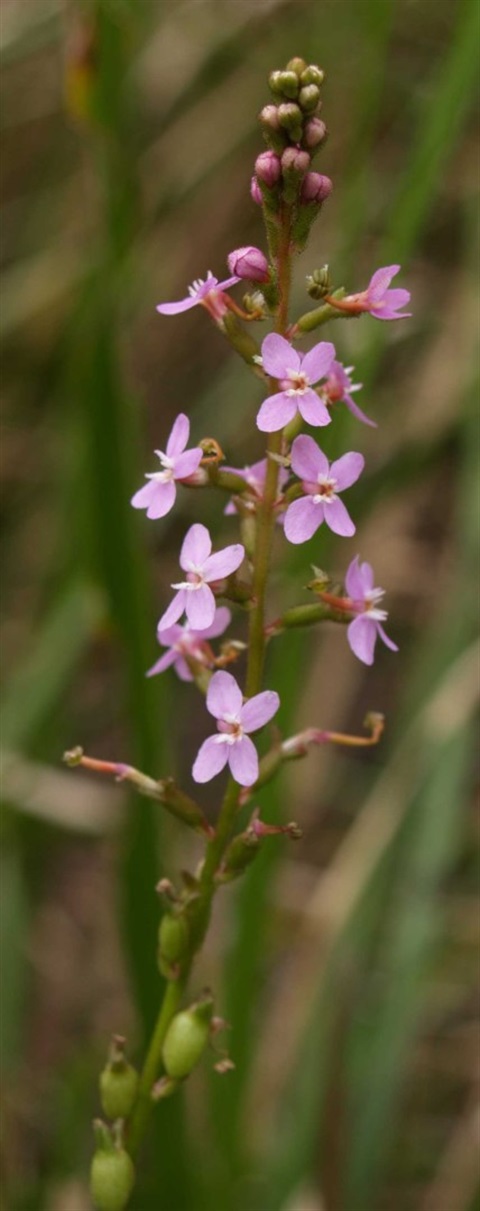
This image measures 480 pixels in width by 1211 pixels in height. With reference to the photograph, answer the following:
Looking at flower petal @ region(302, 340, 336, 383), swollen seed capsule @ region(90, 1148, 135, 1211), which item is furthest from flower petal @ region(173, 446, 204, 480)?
swollen seed capsule @ region(90, 1148, 135, 1211)

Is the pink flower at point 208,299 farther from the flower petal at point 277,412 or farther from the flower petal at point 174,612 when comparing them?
the flower petal at point 174,612

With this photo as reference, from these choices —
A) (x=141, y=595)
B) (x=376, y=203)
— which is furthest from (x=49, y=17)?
(x=141, y=595)

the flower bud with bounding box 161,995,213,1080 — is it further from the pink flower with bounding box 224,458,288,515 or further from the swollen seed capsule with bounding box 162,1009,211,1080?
the pink flower with bounding box 224,458,288,515

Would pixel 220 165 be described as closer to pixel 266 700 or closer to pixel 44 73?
pixel 44 73

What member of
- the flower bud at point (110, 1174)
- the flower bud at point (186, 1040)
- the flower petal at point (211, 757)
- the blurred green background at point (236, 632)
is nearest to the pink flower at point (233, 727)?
the flower petal at point (211, 757)

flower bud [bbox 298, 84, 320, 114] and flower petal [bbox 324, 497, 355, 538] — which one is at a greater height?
flower bud [bbox 298, 84, 320, 114]

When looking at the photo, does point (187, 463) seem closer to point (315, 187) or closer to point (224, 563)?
point (224, 563)
